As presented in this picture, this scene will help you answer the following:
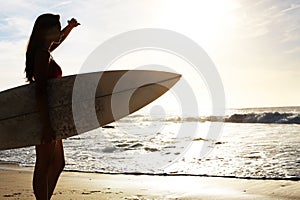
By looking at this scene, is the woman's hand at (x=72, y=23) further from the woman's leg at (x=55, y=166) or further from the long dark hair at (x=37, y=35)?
the woman's leg at (x=55, y=166)

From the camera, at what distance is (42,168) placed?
2787mm

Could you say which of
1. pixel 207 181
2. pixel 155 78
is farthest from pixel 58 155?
pixel 207 181

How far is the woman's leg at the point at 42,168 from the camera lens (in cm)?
278

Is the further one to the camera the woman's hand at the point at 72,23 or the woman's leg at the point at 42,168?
the woman's hand at the point at 72,23

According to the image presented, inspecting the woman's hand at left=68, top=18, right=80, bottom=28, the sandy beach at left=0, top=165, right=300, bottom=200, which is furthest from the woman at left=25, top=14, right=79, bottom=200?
the sandy beach at left=0, top=165, right=300, bottom=200

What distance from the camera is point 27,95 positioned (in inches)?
122

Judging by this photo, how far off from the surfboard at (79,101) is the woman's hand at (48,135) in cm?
4

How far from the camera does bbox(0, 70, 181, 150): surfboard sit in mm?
3064

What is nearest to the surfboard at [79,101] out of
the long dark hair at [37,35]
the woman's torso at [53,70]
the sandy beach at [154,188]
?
the woman's torso at [53,70]

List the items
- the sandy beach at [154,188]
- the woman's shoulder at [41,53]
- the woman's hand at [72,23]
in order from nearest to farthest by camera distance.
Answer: the woman's shoulder at [41,53]
the woman's hand at [72,23]
the sandy beach at [154,188]

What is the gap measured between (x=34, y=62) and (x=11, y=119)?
681 millimetres

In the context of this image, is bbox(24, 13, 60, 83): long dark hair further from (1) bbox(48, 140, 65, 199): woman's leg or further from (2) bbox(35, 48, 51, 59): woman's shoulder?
(1) bbox(48, 140, 65, 199): woman's leg

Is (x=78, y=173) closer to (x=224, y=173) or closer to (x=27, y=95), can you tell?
(x=224, y=173)

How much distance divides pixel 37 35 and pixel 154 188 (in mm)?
3088
